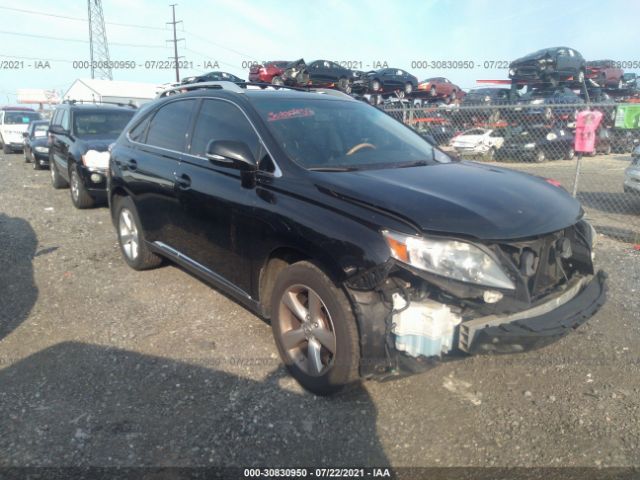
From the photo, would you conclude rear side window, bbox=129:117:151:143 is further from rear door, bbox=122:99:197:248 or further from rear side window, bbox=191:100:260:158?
A: rear side window, bbox=191:100:260:158

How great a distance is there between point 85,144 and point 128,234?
3596mm

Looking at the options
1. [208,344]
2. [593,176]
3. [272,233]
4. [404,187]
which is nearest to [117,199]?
[208,344]

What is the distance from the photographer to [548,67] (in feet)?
63.6

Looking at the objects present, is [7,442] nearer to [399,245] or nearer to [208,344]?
[208,344]

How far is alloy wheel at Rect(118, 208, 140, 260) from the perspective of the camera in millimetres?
5012

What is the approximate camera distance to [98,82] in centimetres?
4272

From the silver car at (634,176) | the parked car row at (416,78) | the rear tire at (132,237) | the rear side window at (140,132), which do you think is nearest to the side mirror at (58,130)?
the rear tire at (132,237)

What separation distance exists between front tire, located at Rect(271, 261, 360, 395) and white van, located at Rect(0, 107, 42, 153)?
21.6 m

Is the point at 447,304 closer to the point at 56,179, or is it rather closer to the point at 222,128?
the point at 222,128

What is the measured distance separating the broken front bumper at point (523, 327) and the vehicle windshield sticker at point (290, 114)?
191cm

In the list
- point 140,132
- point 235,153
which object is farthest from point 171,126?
point 235,153

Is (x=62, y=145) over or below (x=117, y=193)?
over

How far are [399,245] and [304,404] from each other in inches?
46.5

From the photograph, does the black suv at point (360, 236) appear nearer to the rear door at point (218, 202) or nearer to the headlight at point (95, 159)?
the rear door at point (218, 202)
